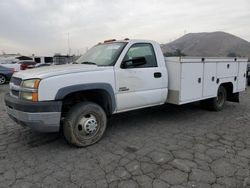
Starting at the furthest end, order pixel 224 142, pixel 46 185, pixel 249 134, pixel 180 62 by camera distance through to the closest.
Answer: pixel 180 62 → pixel 249 134 → pixel 224 142 → pixel 46 185

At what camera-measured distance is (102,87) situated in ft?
13.0

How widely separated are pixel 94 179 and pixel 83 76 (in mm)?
1689

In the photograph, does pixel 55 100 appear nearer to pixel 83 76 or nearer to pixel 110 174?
pixel 83 76

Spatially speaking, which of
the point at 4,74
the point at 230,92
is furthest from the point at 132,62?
the point at 4,74

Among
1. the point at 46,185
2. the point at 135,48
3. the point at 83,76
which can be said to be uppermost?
the point at 135,48

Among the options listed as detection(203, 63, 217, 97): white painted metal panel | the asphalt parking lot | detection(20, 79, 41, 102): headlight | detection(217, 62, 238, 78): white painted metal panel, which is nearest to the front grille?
detection(20, 79, 41, 102): headlight

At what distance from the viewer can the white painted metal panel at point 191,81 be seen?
502 centimetres

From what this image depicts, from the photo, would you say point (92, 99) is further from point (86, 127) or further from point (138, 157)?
point (138, 157)

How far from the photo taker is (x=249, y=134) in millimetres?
4586

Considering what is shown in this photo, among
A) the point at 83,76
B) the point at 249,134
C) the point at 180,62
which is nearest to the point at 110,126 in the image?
the point at 83,76

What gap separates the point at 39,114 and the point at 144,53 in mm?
2560

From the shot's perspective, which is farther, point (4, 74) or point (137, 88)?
point (4, 74)

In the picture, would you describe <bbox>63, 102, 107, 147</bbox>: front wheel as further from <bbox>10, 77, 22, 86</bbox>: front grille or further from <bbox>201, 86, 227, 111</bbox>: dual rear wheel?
<bbox>201, 86, 227, 111</bbox>: dual rear wheel

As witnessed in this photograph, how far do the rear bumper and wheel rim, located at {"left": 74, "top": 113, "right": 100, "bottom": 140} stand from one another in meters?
0.41
